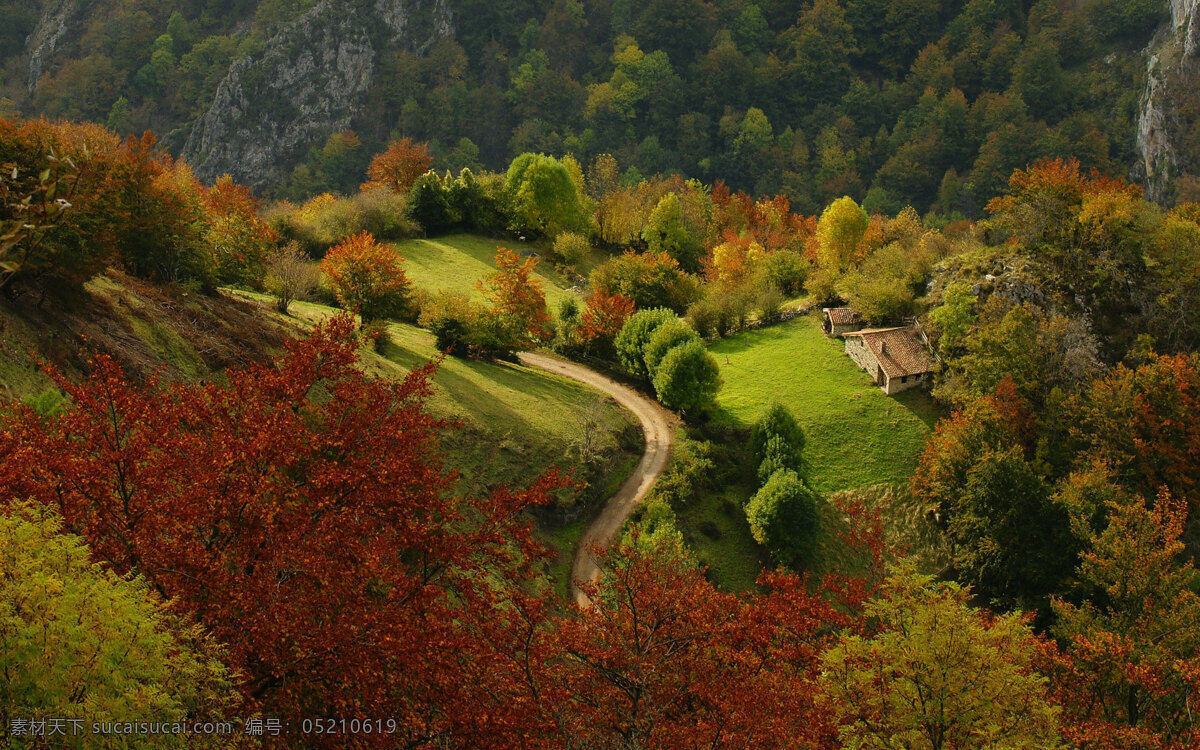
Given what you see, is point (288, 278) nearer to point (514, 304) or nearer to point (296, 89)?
point (514, 304)

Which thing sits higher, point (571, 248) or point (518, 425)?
point (571, 248)

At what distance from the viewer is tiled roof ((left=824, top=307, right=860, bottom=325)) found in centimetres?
4916

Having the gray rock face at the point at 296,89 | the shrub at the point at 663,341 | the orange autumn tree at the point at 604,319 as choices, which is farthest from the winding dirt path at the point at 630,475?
the gray rock face at the point at 296,89

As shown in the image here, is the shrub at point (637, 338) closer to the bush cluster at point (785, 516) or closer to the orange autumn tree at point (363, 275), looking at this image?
the bush cluster at point (785, 516)

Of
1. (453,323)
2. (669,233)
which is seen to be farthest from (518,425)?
(669,233)

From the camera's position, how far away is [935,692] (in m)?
15.3

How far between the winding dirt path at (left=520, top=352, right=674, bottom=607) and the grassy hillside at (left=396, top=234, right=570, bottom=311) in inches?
365

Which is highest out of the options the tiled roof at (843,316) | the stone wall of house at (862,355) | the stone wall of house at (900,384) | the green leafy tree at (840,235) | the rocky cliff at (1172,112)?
the rocky cliff at (1172,112)

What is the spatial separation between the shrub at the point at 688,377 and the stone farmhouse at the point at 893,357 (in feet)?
33.3

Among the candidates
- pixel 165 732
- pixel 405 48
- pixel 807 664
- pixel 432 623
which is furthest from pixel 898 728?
pixel 405 48

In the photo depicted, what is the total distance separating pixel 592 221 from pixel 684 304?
2109 centimetres

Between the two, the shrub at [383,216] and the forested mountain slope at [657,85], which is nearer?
the shrub at [383,216]

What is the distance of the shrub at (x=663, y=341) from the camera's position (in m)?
42.5

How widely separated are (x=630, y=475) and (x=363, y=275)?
643 inches
